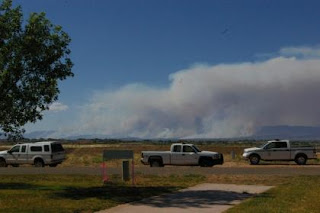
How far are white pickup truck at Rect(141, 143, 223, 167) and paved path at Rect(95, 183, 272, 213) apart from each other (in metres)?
16.0

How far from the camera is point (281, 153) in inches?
1612

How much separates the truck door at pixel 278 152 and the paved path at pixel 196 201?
64.6ft

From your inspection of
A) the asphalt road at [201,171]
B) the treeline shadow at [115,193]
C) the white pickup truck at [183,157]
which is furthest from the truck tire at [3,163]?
the treeline shadow at [115,193]

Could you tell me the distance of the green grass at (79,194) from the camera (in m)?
15.3

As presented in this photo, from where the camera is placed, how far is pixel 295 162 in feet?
140

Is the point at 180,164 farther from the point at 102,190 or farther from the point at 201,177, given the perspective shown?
the point at 102,190

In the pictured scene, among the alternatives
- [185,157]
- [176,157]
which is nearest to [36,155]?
[176,157]

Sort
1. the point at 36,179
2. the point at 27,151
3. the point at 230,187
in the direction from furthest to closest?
the point at 27,151 → the point at 36,179 → the point at 230,187

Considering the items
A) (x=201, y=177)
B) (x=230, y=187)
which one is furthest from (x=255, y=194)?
(x=201, y=177)

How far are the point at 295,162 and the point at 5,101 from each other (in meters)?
30.0

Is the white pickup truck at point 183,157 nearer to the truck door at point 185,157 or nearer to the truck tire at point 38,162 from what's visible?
the truck door at point 185,157

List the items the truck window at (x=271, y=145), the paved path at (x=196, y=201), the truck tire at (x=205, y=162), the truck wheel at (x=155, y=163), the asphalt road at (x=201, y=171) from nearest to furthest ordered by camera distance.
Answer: the paved path at (x=196, y=201), the asphalt road at (x=201, y=171), the truck tire at (x=205, y=162), the truck wheel at (x=155, y=163), the truck window at (x=271, y=145)

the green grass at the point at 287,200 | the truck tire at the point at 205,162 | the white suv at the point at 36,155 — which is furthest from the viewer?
the white suv at the point at 36,155

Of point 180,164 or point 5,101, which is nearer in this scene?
point 5,101
